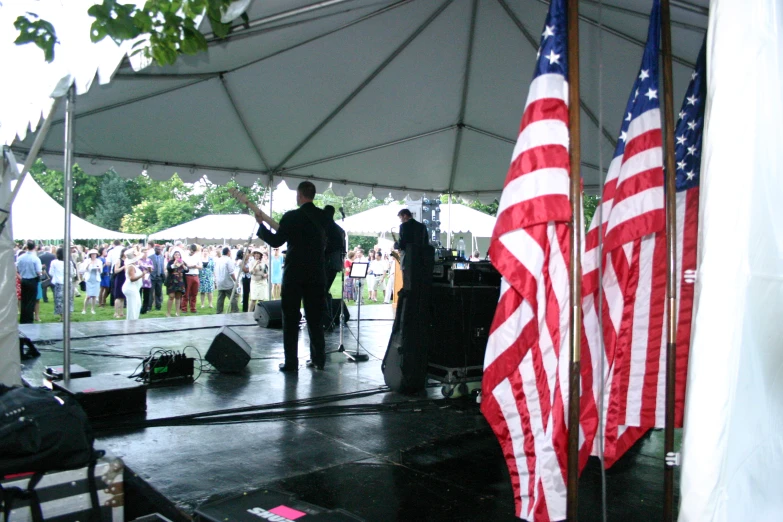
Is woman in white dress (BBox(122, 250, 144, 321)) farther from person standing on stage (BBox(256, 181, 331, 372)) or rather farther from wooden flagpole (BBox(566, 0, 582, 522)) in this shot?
wooden flagpole (BBox(566, 0, 582, 522))

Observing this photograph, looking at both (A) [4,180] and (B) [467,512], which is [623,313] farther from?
(A) [4,180]

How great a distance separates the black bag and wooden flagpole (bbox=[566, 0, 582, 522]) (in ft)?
7.07

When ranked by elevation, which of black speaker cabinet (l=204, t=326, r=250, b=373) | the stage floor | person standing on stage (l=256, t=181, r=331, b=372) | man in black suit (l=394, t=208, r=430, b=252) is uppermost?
man in black suit (l=394, t=208, r=430, b=252)

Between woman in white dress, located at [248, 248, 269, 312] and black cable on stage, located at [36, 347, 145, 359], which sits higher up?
woman in white dress, located at [248, 248, 269, 312]

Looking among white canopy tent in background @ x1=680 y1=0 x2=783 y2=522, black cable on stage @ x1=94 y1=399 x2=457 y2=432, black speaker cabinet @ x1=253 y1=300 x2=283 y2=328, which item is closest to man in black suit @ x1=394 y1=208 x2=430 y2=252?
black speaker cabinet @ x1=253 y1=300 x2=283 y2=328

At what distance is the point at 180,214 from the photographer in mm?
49719

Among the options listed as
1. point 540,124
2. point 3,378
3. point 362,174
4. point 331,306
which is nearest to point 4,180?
point 3,378

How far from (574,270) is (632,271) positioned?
701 mm

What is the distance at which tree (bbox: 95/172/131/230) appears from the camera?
4953 centimetres

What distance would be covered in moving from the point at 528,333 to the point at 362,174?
8503 millimetres

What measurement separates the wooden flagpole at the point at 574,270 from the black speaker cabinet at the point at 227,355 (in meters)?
4.73

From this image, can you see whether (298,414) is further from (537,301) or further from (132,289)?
(132,289)

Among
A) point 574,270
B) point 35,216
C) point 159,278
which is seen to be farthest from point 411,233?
point 35,216

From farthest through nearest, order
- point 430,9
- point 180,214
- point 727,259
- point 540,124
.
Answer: point 180,214 < point 430,9 < point 540,124 < point 727,259
